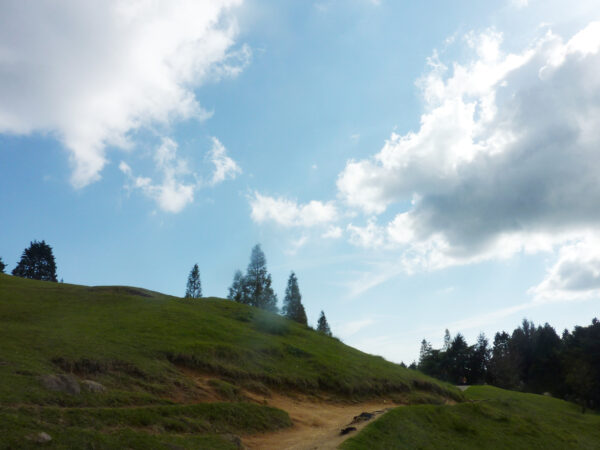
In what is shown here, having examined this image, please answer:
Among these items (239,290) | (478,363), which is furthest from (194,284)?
(478,363)

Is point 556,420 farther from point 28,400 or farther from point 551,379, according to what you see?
point 551,379

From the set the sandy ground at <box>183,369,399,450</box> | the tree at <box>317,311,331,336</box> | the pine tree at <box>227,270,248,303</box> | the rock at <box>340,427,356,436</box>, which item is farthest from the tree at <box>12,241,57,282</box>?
the rock at <box>340,427,356,436</box>

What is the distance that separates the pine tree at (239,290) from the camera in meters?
56.8

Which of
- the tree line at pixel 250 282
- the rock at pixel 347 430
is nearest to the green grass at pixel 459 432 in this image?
the rock at pixel 347 430

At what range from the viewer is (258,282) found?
56.1 meters

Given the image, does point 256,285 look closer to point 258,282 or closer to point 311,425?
point 258,282

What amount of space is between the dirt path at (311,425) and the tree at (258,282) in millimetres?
32277

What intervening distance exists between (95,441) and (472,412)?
19.3 m

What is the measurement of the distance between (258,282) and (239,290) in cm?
328

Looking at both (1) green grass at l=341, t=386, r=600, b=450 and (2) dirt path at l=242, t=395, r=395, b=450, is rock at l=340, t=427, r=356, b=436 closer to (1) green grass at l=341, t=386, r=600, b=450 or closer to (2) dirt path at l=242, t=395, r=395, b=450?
(2) dirt path at l=242, t=395, r=395, b=450

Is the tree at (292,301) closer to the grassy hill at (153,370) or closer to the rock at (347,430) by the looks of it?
the grassy hill at (153,370)

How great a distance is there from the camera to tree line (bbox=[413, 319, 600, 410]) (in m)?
56.9

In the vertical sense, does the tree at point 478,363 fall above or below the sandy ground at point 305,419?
above

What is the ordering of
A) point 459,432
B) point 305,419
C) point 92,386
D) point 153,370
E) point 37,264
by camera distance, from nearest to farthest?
1. point 92,386
2. point 153,370
3. point 305,419
4. point 459,432
5. point 37,264
